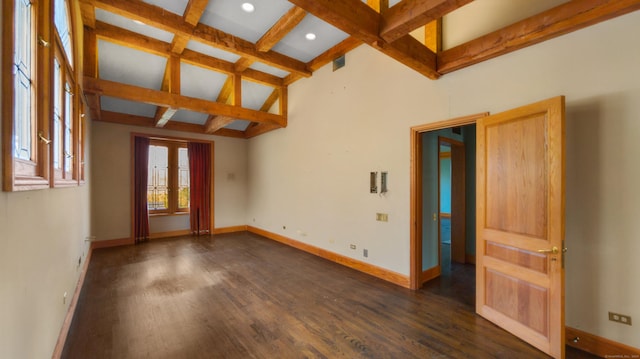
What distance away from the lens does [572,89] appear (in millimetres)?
2281

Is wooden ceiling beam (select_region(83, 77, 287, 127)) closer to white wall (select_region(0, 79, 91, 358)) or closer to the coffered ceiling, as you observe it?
the coffered ceiling

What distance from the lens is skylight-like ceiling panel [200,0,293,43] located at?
3.48 m

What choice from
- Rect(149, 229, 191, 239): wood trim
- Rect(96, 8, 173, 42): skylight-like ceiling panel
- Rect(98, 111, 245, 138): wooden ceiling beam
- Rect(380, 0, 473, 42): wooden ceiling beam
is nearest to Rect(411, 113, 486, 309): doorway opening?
Rect(380, 0, 473, 42): wooden ceiling beam

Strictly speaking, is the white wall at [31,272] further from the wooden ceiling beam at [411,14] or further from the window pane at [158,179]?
the window pane at [158,179]

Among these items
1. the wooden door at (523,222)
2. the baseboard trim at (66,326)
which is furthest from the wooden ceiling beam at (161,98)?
the wooden door at (523,222)

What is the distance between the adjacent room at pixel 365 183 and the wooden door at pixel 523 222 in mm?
16

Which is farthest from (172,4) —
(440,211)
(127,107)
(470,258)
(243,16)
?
(470,258)

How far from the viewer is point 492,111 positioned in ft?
9.03

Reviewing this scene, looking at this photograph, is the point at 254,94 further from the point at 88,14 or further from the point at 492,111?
the point at 492,111

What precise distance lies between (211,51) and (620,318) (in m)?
6.15

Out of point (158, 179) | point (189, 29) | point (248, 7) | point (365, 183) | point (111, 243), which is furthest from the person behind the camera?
point (158, 179)

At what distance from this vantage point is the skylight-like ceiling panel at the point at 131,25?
145 inches

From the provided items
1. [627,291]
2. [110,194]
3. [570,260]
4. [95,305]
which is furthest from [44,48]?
[110,194]

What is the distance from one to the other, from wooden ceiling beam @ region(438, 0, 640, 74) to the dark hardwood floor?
2.75m
